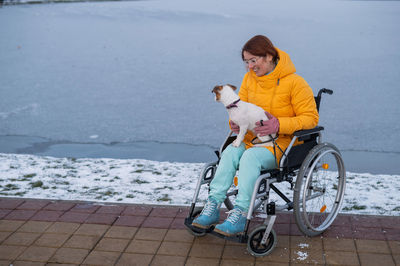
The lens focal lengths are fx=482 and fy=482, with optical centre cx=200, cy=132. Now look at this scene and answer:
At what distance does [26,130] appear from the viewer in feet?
18.3

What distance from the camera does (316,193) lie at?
3.04 m

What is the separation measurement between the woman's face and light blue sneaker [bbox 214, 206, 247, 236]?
2.69 feet

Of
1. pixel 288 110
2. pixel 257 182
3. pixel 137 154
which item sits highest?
pixel 288 110

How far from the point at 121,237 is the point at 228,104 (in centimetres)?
108

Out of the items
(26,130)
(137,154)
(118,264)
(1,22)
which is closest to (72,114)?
(26,130)

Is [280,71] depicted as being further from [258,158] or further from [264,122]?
[258,158]

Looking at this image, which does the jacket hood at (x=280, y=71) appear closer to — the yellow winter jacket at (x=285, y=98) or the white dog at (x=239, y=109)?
the yellow winter jacket at (x=285, y=98)

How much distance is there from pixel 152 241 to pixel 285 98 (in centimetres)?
119

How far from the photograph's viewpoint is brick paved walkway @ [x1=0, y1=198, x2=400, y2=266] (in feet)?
8.97

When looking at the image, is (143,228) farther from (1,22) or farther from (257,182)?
(1,22)

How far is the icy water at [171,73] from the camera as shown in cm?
522

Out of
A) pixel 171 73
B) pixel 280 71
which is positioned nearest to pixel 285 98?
pixel 280 71

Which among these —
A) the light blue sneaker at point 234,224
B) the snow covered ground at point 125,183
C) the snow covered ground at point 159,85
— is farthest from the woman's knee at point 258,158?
the snow covered ground at point 159,85

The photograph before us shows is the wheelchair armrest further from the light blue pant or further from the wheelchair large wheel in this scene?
the light blue pant
